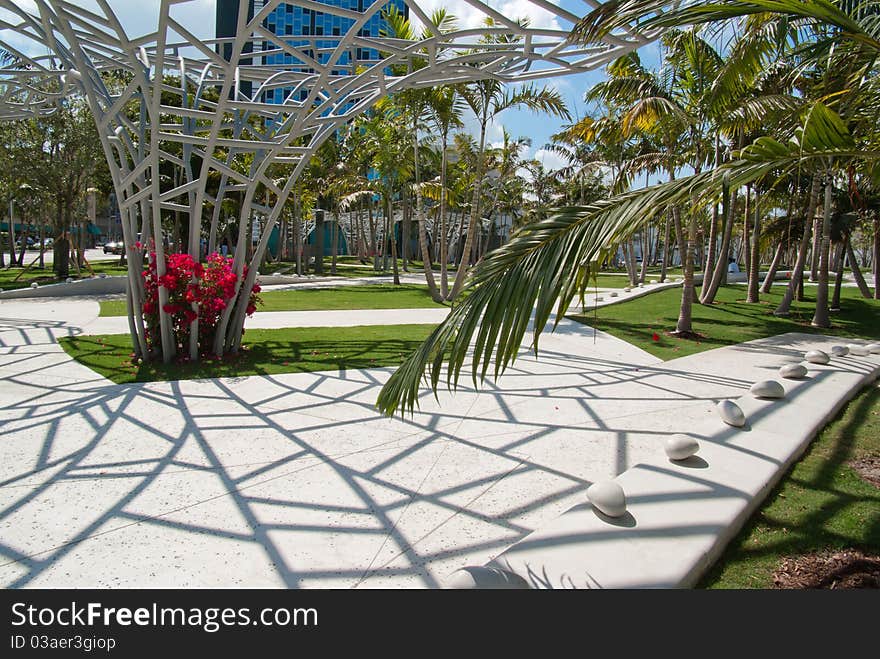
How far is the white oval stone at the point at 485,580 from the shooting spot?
2.77m

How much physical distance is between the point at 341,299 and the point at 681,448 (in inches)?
626

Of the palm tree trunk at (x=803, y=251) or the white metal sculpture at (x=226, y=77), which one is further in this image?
the palm tree trunk at (x=803, y=251)

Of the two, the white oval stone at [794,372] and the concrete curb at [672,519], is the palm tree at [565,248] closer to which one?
the concrete curb at [672,519]

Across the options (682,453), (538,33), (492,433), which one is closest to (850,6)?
(538,33)

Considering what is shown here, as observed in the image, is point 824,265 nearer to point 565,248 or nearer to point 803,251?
point 803,251

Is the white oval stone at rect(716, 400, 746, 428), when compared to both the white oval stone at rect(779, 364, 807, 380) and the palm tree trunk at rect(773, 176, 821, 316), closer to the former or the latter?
the white oval stone at rect(779, 364, 807, 380)

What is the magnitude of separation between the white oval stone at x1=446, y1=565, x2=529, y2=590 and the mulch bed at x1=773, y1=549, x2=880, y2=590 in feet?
4.95

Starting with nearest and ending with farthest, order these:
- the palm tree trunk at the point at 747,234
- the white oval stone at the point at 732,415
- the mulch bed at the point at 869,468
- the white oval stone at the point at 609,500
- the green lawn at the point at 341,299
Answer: the white oval stone at the point at 609,500 < the mulch bed at the point at 869,468 < the white oval stone at the point at 732,415 < the green lawn at the point at 341,299 < the palm tree trunk at the point at 747,234

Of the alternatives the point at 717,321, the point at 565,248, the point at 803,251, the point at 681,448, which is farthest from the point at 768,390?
the point at 803,251

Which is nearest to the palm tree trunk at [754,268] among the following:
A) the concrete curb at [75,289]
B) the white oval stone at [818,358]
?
the white oval stone at [818,358]

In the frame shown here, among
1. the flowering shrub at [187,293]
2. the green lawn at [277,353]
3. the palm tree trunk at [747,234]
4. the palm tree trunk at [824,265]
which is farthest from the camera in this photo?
the palm tree trunk at [747,234]

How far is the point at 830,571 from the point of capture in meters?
3.30

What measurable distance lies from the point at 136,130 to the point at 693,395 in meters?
8.74

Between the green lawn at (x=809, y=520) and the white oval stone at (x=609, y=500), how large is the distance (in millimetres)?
608
